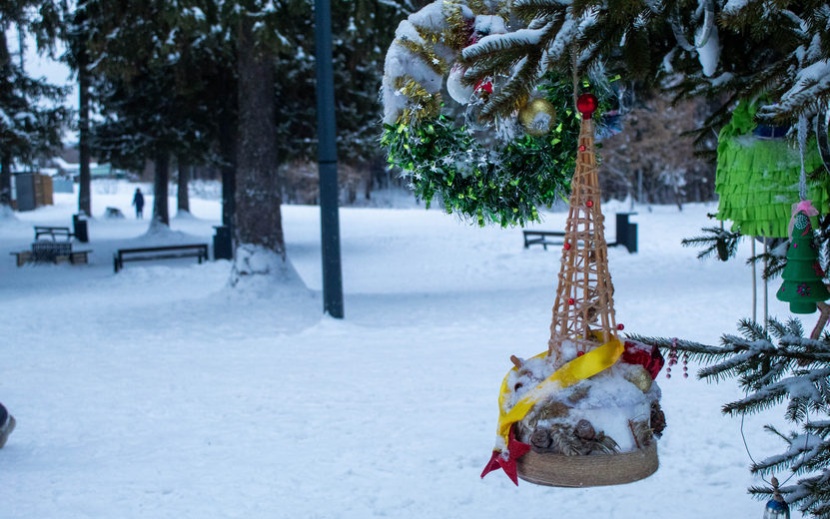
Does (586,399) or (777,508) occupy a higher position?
(586,399)

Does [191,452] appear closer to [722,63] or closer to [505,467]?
[505,467]

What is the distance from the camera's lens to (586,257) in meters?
3.20

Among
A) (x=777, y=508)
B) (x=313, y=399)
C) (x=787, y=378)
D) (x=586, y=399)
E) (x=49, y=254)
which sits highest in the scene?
(x=787, y=378)

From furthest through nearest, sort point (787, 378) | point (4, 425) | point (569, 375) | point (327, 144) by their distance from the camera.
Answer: point (327, 144)
point (4, 425)
point (569, 375)
point (787, 378)

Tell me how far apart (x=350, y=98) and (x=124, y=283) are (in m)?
6.79

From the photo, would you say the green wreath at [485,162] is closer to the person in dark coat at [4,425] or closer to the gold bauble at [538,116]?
the gold bauble at [538,116]

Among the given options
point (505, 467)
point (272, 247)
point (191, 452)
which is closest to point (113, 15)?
point (272, 247)

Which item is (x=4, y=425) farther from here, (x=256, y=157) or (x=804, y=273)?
(x=256, y=157)

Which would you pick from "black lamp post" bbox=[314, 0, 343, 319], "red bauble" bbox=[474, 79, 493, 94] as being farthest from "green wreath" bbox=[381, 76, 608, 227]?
"black lamp post" bbox=[314, 0, 343, 319]

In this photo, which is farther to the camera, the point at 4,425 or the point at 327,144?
the point at 327,144

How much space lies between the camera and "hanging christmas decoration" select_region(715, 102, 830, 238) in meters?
3.69

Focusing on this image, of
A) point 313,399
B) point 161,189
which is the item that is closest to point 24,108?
point 161,189

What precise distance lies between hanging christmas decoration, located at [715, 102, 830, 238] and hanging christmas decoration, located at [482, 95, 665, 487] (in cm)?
99

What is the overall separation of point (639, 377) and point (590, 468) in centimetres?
39
